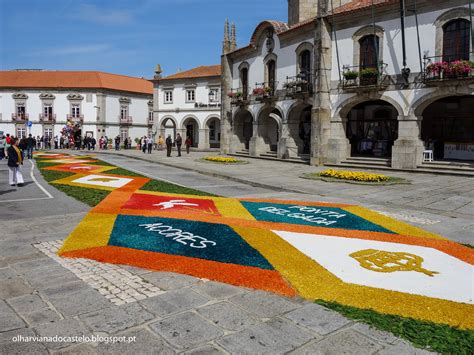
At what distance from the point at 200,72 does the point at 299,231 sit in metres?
43.5

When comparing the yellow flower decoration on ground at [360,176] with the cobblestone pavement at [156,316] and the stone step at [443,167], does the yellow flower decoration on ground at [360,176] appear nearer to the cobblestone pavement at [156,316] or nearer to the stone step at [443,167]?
the stone step at [443,167]

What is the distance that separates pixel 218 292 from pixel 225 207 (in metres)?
5.70

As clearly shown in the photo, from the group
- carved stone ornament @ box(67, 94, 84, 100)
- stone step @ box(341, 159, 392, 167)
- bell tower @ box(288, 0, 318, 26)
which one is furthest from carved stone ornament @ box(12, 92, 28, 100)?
stone step @ box(341, 159, 392, 167)

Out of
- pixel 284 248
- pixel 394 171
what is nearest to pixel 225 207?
pixel 284 248

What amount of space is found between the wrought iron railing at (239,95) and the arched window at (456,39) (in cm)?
1561

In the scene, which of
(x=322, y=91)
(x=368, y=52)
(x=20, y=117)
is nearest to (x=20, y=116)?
(x=20, y=117)

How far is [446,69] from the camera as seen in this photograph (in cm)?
1894

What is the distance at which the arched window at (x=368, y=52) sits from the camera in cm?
2261

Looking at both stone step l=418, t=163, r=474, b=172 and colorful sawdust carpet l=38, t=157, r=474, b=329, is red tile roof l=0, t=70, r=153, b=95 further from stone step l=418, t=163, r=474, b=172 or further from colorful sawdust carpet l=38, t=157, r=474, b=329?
colorful sawdust carpet l=38, t=157, r=474, b=329

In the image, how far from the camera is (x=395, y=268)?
5.94m

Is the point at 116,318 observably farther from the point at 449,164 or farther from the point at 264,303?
the point at 449,164

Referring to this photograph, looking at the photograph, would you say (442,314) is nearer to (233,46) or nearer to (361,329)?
(361,329)

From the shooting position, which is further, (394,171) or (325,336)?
(394,171)

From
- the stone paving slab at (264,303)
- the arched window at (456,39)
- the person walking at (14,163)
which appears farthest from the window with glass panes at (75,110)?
the stone paving slab at (264,303)
